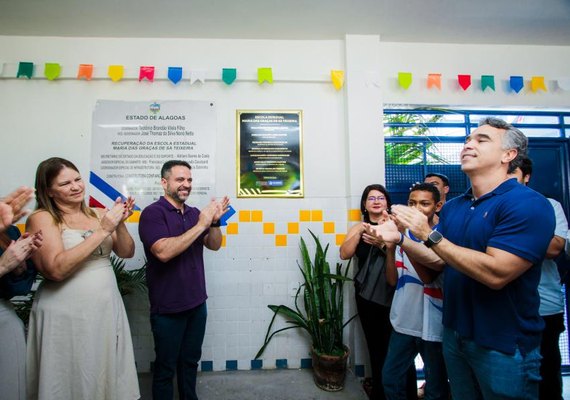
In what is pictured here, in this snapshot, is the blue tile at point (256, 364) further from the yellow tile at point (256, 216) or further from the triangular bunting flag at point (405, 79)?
the triangular bunting flag at point (405, 79)

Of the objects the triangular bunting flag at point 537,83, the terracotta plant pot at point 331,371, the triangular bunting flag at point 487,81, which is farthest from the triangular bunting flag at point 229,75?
the triangular bunting flag at point 537,83

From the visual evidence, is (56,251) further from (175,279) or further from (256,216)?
(256,216)

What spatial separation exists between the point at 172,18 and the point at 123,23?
483mm

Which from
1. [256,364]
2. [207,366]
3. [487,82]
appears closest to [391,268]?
[256,364]

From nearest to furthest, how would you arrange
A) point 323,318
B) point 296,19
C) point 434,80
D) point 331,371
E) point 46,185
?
point 46,185 → point 331,371 → point 323,318 → point 296,19 → point 434,80

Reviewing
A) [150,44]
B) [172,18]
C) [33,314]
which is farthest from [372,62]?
[33,314]

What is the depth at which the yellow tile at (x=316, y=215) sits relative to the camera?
2.97 meters

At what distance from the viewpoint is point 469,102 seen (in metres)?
3.12

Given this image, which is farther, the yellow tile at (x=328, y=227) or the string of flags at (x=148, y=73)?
the yellow tile at (x=328, y=227)

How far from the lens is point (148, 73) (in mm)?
2889

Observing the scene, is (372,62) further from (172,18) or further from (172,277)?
(172,277)

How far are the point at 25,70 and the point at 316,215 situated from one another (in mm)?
3107

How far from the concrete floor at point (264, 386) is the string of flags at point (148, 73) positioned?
2.79 metres

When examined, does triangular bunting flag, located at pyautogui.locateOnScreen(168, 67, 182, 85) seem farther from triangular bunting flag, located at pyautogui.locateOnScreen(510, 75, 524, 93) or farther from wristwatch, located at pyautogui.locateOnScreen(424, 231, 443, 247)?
triangular bunting flag, located at pyautogui.locateOnScreen(510, 75, 524, 93)
